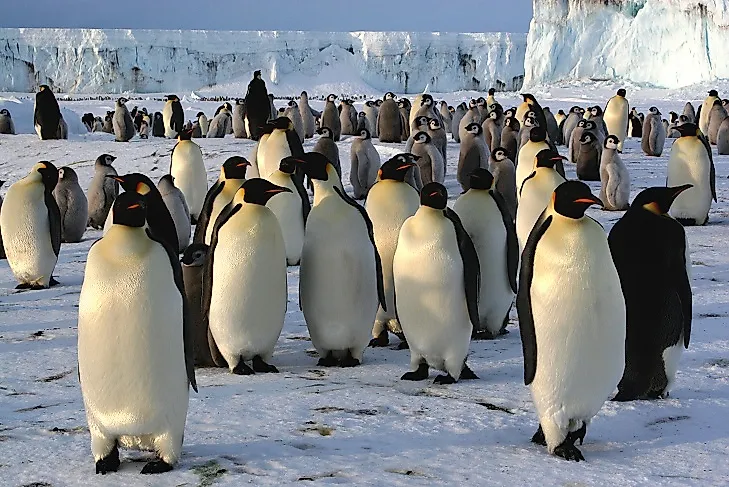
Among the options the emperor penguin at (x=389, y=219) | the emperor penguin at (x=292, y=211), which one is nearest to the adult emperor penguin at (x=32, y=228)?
the emperor penguin at (x=292, y=211)

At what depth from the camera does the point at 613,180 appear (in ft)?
34.5

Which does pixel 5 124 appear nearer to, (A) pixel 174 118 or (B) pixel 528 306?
(A) pixel 174 118

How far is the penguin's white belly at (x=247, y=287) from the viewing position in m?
4.54

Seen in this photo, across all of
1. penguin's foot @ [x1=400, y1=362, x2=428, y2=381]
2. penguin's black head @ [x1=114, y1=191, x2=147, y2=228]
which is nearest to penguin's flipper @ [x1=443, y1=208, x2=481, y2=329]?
penguin's foot @ [x1=400, y1=362, x2=428, y2=381]

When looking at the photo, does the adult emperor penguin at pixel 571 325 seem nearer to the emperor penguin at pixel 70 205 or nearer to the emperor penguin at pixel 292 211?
the emperor penguin at pixel 292 211

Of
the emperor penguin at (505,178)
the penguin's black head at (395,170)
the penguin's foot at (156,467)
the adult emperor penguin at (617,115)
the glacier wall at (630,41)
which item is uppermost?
the glacier wall at (630,41)

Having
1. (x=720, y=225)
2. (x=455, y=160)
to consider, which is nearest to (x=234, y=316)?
(x=720, y=225)

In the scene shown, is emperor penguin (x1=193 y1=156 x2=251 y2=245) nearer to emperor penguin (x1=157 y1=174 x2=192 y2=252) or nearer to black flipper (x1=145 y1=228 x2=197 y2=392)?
emperor penguin (x1=157 y1=174 x2=192 y2=252)

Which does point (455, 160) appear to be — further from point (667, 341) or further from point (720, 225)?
point (667, 341)

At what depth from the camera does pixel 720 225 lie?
9.83 meters

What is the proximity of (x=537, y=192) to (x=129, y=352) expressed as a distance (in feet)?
14.2

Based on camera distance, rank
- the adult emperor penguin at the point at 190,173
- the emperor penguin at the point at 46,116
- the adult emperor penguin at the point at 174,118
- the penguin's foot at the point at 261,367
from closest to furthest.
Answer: the penguin's foot at the point at 261,367 → the adult emperor penguin at the point at 190,173 → the emperor penguin at the point at 46,116 → the adult emperor penguin at the point at 174,118

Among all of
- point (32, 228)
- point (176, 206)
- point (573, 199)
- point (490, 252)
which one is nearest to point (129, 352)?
point (573, 199)

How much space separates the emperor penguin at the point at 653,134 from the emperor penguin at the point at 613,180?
6.22 metres
